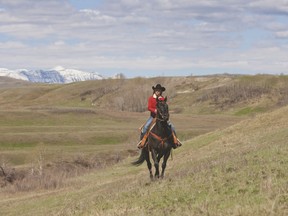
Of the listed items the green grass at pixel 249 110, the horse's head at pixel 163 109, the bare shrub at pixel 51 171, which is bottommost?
the green grass at pixel 249 110

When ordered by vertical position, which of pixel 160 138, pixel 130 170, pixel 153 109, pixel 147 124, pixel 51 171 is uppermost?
pixel 153 109

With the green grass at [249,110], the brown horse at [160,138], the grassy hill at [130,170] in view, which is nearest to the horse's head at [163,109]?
the brown horse at [160,138]

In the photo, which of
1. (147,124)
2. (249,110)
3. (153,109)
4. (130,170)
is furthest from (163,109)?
(249,110)

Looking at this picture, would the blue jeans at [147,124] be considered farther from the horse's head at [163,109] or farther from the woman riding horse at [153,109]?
the horse's head at [163,109]

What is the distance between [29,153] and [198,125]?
1809 inches

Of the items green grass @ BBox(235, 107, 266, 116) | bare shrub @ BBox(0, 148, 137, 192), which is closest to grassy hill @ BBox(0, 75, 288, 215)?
bare shrub @ BBox(0, 148, 137, 192)

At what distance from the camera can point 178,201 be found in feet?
46.6

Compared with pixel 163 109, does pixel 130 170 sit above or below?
below

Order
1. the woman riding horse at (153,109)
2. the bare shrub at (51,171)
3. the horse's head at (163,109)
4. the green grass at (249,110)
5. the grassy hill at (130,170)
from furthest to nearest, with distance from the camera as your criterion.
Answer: the green grass at (249,110), the bare shrub at (51,171), the woman riding horse at (153,109), the horse's head at (163,109), the grassy hill at (130,170)

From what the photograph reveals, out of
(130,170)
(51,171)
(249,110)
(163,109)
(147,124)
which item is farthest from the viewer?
(249,110)

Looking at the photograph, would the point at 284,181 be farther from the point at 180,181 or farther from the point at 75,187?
the point at 75,187

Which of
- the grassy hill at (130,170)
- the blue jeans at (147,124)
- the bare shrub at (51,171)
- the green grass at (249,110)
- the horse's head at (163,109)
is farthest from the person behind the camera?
the green grass at (249,110)

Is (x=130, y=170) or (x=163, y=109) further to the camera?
(x=130, y=170)

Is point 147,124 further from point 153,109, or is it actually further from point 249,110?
point 249,110
